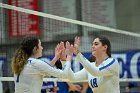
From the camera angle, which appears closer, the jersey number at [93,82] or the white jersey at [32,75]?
the white jersey at [32,75]

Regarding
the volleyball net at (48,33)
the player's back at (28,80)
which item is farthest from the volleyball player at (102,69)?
the volleyball net at (48,33)

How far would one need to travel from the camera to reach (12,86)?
704 cm

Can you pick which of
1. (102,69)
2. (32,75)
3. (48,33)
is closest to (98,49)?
(102,69)

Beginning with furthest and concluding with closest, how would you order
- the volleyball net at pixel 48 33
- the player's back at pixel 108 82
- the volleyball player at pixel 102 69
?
the volleyball net at pixel 48 33
the player's back at pixel 108 82
the volleyball player at pixel 102 69

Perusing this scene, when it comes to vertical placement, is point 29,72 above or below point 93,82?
above

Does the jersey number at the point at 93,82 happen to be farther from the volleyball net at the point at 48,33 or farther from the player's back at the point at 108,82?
the volleyball net at the point at 48,33

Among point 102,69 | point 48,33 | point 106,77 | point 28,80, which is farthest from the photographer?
point 48,33

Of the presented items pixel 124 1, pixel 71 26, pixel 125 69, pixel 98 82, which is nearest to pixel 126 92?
pixel 125 69

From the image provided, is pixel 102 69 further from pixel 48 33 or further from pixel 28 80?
pixel 48 33

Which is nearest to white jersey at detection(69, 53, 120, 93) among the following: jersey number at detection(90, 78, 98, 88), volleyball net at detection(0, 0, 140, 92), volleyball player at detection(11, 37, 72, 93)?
jersey number at detection(90, 78, 98, 88)

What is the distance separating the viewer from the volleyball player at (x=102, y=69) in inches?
165

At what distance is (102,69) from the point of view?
426 centimetres

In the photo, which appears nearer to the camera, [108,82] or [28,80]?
[28,80]

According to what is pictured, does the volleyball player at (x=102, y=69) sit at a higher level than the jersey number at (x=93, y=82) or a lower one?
higher
